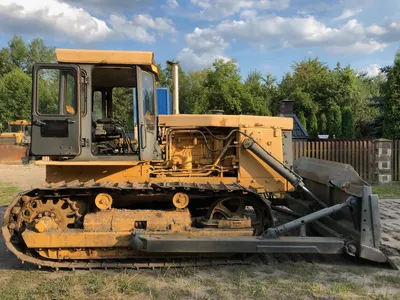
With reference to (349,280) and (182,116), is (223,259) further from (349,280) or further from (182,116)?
(182,116)

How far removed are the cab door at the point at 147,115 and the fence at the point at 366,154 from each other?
1001cm

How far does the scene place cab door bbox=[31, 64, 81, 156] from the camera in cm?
496

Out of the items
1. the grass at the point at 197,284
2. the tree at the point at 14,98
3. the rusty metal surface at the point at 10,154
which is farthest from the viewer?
the tree at the point at 14,98

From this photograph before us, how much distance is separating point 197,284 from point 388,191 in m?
9.91

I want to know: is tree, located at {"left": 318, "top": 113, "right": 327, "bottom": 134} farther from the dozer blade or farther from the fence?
the dozer blade

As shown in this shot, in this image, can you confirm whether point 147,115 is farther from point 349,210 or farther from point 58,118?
point 349,210

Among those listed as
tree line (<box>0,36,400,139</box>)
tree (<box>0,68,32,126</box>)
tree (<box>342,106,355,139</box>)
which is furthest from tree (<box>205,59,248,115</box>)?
tree (<box>0,68,32,126</box>)

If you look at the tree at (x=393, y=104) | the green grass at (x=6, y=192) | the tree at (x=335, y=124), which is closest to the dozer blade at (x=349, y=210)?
the green grass at (x=6, y=192)

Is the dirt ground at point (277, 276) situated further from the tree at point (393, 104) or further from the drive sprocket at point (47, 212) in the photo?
the tree at point (393, 104)

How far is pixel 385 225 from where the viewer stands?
729cm

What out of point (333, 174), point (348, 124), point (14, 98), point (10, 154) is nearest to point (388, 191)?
point (333, 174)

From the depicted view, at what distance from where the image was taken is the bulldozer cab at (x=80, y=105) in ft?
16.3

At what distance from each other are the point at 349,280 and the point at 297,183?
1466 millimetres

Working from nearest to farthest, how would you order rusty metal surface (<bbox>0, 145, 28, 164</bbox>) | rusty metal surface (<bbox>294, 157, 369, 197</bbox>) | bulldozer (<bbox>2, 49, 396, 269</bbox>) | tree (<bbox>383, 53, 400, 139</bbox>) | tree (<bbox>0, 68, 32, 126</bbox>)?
bulldozer (<bbox>2, 49, 396, 269</bbox>) < rusty metal surface (<bbox>294, 157, 369, 197</bbox>) < tree (<bbox>383, 53, 400, 139</bbox>) < rusty metal surface (<bbox>0, 145, 28, 164</bbox>) < tree (<bbox>0, 68, 32, 126</bbox>)
